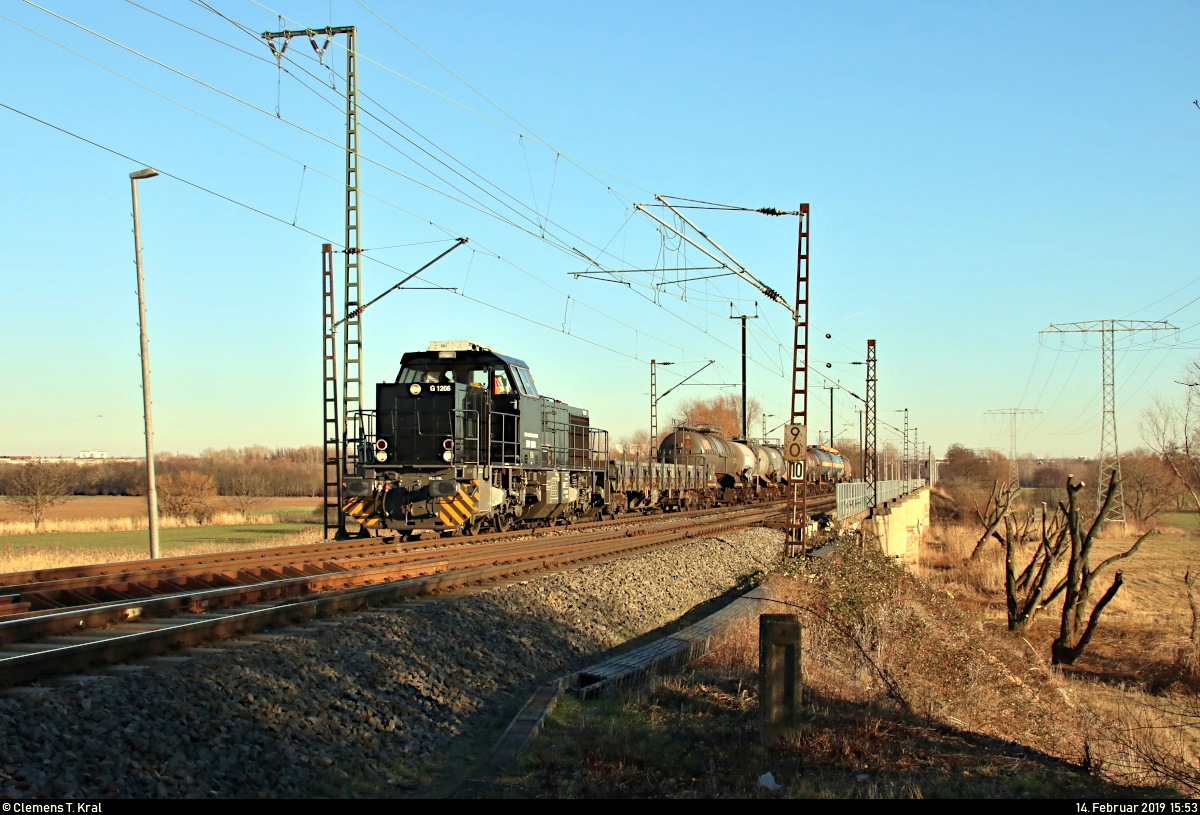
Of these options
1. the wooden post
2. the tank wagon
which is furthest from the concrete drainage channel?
the tank wagon

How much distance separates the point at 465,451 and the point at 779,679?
511 inches

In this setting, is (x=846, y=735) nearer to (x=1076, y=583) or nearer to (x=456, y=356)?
(x=456, y=356)

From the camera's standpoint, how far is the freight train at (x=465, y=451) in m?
17.8

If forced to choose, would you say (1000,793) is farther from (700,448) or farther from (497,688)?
(700,448)

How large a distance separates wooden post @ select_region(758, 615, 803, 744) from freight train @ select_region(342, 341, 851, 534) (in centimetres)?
1146

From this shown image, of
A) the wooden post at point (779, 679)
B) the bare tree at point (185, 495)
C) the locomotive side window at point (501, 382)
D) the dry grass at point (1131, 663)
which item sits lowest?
the dry grass at point (1131, 663)

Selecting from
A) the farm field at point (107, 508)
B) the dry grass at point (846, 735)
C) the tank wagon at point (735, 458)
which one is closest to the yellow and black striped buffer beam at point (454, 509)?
the dry grass at point (846, 735)

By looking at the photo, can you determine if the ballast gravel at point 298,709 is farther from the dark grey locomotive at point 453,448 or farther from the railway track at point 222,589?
the dark grey locomotive at point 453,448

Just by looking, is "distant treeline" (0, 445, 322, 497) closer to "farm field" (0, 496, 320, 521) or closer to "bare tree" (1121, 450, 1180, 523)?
"farm field" (0, 496, 320, 521)

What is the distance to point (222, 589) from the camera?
34.2 feet

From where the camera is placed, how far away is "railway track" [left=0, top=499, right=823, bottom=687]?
289 inches

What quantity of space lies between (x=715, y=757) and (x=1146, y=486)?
65532 mm

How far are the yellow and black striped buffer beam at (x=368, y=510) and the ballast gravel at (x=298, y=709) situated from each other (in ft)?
24.4

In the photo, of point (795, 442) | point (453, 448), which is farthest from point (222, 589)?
point (795, 442)
